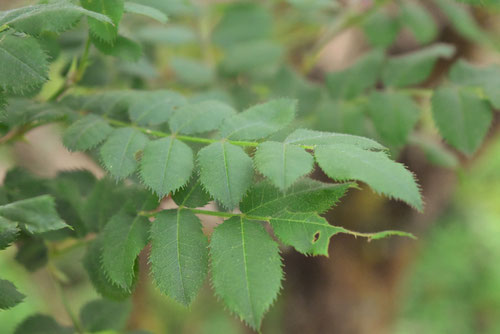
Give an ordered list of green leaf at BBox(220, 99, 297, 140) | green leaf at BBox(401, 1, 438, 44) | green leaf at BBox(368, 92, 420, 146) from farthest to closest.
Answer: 1. green leaf at BBox(401, 1, 438, 44)
2. green leaf at BBox(368, 92, 420, 146)
3. green leaf at BBox(220, 99, 297, 140)

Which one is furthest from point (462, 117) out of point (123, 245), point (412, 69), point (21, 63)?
point (21, 63)

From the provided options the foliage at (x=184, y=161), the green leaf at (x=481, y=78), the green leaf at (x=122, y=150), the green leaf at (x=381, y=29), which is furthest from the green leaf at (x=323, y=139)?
the green leaf at (x=381, y=29)

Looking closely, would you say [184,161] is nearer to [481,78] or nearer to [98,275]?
[98,275]

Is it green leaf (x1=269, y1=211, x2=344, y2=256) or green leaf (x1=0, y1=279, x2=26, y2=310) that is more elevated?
green leaf (x1=269, y1=211, x2=344, y2=256)

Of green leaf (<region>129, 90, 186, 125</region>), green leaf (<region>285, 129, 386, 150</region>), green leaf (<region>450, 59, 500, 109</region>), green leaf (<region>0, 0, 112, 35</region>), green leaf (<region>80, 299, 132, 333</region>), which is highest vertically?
green leaf (<region>0, 0, 112, 35</region>)

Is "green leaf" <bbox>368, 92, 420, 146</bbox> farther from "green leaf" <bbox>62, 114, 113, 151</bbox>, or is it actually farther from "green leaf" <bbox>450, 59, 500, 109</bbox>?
"green leaf" <bbox>62, 114, 113, 151</bbox>

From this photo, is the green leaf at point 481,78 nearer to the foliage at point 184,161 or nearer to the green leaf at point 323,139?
the foliage at point 184,161

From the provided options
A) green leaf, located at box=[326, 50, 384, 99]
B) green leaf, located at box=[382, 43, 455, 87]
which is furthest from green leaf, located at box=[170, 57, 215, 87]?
green leaf, located at box=[382, 43, 455, 87]

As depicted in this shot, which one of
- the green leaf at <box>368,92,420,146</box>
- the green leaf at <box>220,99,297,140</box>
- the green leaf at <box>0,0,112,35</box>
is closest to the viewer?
the green leaf at <box>0,0,112,35</box>
